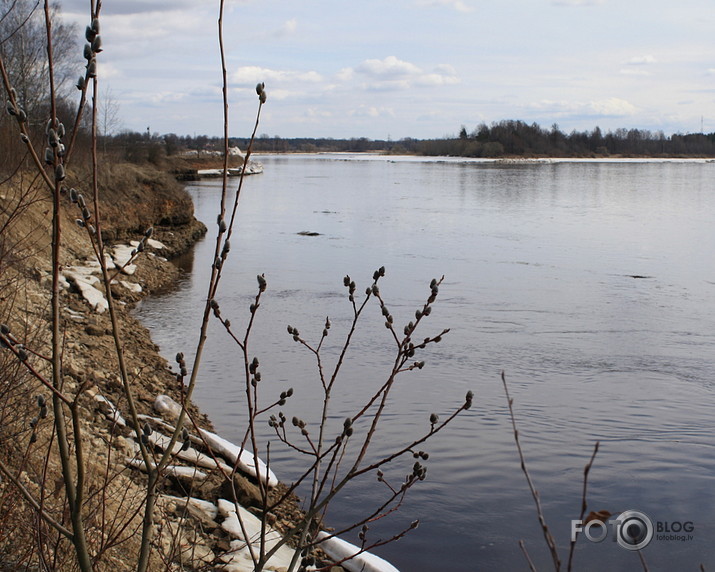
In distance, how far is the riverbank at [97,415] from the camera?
3.10 m

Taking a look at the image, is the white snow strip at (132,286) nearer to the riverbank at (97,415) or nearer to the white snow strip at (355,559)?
the riverbank at (97,415)

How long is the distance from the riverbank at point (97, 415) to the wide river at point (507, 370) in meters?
0.88

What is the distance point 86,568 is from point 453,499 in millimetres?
5488

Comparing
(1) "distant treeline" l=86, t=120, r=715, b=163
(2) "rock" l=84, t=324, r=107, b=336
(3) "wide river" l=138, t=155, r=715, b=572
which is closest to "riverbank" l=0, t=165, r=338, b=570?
(2) "rock" l=84, t=324, r=107, b=336

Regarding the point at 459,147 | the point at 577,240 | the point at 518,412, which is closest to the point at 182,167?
the point at 577,240

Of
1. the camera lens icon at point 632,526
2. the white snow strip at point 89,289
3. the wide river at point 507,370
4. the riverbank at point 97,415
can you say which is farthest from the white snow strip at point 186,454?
the white snow strip at point 89,289

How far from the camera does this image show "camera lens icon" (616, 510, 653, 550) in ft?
20.5

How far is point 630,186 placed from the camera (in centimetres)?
5356

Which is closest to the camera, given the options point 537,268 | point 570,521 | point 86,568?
point 86,568

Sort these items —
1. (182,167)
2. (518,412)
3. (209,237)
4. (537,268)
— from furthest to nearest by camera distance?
(182,167)
(209,237)
(537,268)
(518,412)

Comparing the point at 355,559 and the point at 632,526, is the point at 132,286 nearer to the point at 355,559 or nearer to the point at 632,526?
the point at 355,559

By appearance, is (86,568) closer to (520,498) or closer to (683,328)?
(520,498)

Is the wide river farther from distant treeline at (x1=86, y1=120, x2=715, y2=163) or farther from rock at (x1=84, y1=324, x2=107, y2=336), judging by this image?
distant treeline at (x1=86, y1=120, x2=715, y2=163)

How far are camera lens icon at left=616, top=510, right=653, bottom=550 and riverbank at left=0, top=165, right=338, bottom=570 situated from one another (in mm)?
2710
